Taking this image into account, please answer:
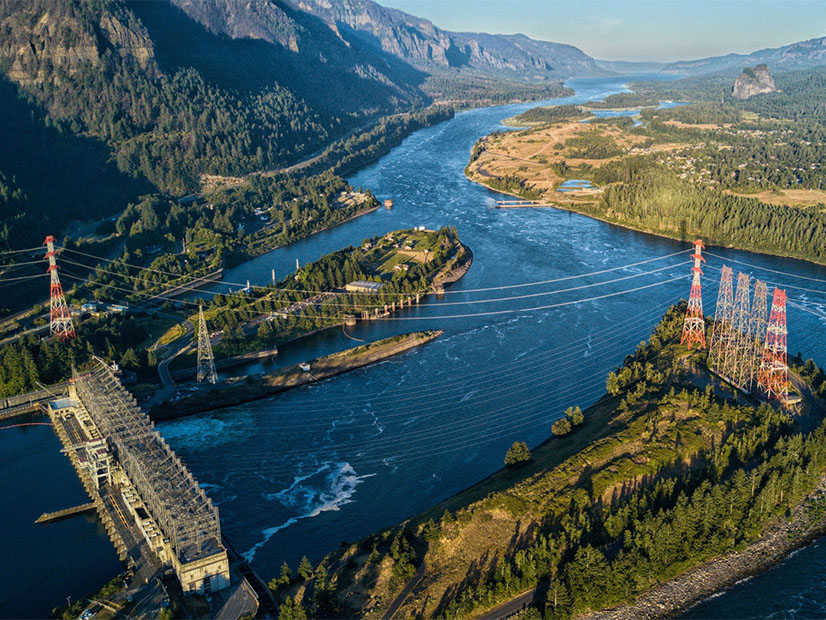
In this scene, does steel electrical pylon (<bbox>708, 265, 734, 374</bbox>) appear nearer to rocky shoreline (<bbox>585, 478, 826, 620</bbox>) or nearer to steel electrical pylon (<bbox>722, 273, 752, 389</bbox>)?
steel electrical pylon (<bbox>722, 273, 752, 389</bbox>)

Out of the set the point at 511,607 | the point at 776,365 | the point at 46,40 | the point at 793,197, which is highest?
the point at 46,40

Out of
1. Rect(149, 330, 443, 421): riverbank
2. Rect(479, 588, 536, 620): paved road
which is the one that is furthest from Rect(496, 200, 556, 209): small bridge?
Rect(479, 588, 536, 620): paved road

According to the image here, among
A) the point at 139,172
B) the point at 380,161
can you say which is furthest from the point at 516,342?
the point at 380,161

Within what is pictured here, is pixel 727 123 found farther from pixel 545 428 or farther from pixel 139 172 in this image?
pixel 545 428

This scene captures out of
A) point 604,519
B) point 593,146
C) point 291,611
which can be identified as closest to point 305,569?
point 291,611

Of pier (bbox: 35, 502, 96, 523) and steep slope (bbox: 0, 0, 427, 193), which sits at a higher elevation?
steep slope (bbox: 0, 0, 427, 193)

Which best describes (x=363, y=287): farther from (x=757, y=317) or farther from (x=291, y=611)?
(x=291, y=611)
